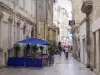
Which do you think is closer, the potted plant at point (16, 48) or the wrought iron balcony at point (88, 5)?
the wrought iron balcony at point (88, 5)

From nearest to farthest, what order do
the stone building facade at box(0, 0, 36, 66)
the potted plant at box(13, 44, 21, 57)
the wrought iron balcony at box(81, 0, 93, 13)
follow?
the wrought iron balcony at box(81, 0, 93, 13) → the stone building facade at box(0, 0, 36, 66) → the potted plant at box(13, 44, 21, 57)

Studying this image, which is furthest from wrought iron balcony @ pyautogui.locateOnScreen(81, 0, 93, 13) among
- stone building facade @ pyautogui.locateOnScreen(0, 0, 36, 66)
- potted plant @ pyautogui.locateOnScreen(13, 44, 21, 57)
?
potted plant @ pyautogui.locateOnScreen(13, 44, 21, 57)

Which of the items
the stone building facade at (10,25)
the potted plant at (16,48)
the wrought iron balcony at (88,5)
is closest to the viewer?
the wrought iron balcony at (88,5)

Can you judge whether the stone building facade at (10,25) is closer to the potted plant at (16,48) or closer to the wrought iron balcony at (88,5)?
the potted plant at (16,48)

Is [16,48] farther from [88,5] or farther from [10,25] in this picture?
[88,5]

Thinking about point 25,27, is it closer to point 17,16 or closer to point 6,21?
point 17,16

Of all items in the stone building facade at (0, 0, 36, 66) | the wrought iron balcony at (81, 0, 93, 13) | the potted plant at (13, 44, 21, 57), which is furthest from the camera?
the potted plant at (13, 44, 21, 57)

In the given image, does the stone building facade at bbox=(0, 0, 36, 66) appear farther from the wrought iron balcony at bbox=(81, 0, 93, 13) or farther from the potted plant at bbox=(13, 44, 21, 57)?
the wrought iron balcony at bbox=(81, 0, 93, 13)

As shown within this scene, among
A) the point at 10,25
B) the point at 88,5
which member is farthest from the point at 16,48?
the point at 88,5

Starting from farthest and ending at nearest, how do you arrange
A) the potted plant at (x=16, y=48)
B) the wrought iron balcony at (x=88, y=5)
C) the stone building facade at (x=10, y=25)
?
the potted plant at (x=16, y=48) < the stone building facade at (x=10, y=25) < the wrought iron balcony at (x=88, y=5)

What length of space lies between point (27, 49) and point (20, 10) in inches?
216

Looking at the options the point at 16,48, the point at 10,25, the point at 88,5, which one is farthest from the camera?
the point at 10,25

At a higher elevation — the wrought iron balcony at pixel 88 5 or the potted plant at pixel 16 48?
the wrought iron balcony at pixel 88 5

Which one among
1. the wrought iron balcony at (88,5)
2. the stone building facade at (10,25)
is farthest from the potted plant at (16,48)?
the wrought iron balcony at (88,5)
